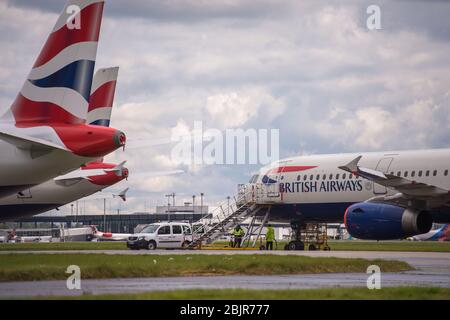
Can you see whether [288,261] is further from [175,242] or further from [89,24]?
[175,242]

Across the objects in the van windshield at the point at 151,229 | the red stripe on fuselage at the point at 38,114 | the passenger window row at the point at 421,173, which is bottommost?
the van windshield at the point at 151,229

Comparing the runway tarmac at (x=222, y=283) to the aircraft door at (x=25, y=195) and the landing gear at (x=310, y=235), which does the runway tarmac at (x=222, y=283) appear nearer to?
the aircraft door at (x=25, y=195)

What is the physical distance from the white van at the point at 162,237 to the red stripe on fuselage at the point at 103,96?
1908cm

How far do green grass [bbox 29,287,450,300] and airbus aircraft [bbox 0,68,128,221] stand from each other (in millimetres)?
19905

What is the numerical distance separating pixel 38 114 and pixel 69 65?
159 centimetres

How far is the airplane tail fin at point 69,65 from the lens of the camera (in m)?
23.6

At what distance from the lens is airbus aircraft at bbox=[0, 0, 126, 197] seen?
23.1m

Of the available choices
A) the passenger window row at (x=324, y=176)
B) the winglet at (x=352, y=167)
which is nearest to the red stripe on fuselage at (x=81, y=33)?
the winglet at (x=352, y=167)

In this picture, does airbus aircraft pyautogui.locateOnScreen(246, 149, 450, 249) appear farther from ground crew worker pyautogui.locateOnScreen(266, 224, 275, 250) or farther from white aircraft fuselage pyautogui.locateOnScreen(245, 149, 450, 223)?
ground crew worker pyautogui.locateOnScreen(266, 224, 275, 250)

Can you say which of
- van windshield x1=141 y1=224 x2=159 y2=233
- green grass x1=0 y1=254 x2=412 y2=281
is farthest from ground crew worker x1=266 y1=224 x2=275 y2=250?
green grass x1=0 y1=254 x2=412 y2=281

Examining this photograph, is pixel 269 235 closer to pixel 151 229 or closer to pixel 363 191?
pixel 363 191
